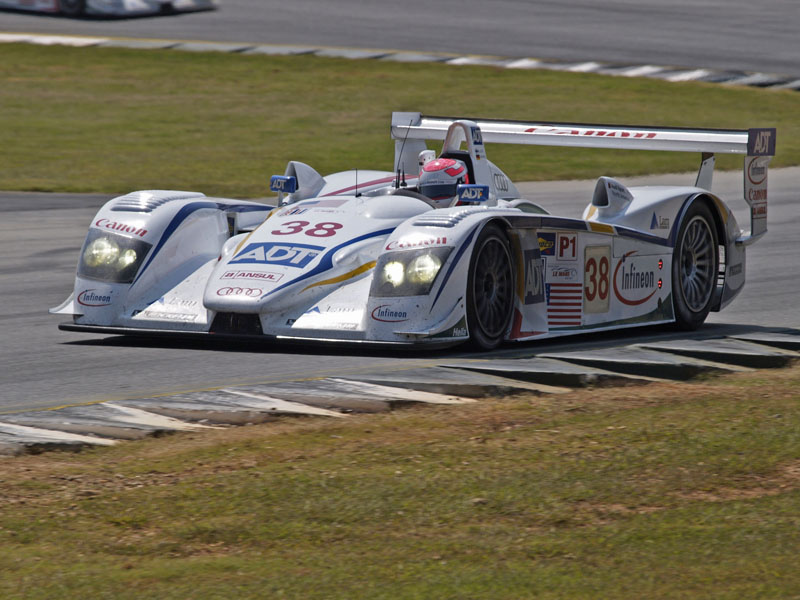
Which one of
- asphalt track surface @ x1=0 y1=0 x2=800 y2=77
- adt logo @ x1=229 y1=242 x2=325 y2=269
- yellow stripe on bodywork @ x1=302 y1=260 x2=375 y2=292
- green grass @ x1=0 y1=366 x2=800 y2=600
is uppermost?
asphalt track surface @ x1=0 y1=0 x2=800 y2=77

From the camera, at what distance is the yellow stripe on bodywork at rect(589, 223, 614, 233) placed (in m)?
9.25

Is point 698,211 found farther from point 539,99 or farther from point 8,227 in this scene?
point 539,99

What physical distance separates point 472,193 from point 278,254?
1.45 m

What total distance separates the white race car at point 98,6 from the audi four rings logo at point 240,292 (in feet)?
108

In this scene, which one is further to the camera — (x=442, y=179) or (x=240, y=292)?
(x=442, y=179)

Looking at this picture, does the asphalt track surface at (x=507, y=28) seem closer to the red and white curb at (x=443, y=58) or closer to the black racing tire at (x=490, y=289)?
the red and white curb at (x=443, y=58)

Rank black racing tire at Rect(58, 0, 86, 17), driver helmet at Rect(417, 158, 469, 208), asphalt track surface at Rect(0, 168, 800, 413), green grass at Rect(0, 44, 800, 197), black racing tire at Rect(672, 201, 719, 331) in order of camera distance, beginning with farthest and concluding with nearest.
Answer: black racing tire at Rect(58, 0, 86, 17), green grass at Rect(0, 44, 800, 197), black racing tire at Rect(672, 201, 719, 331), driver helmet at Rect(417, 158, 469, 208), asphalt track surface at Rect(0, 168, 800, 413)

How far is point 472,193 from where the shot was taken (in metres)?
9.27

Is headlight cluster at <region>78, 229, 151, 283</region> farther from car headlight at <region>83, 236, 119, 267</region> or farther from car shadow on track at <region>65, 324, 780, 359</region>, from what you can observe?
car shadow on track at <region>65, 324, 780, 359</region>

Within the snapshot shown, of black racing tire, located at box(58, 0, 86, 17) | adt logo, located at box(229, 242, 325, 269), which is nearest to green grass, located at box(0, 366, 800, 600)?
adt logo, located at box(229, 242, 325, 269)

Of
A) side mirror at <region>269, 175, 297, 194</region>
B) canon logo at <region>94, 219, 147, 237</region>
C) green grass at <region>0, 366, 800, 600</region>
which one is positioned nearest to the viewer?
green grass at <region>0, 366, 800, 600</region>

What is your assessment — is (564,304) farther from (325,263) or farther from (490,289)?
(325,263)

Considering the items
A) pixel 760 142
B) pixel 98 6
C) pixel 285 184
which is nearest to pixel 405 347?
pixel 285 184

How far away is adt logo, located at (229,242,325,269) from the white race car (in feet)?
107
